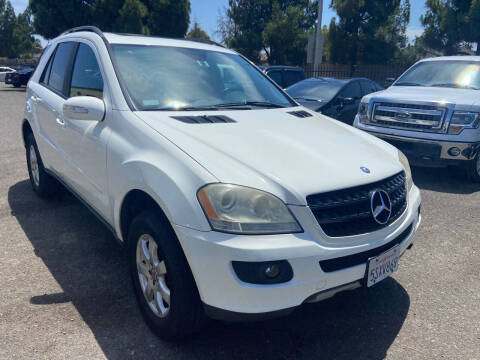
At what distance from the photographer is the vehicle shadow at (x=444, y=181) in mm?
6008

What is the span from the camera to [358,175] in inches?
96.3

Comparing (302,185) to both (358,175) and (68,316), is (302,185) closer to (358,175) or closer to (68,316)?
(358,175)

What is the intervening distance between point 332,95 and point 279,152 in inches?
255

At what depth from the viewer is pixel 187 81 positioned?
3332 millimetres

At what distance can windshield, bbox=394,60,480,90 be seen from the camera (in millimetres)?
6898

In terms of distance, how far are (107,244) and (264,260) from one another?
2300 mm

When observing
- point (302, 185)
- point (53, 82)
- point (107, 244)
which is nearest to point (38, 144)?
point (53, 82)

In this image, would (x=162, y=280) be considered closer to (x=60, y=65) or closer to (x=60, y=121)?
(x=60, y=121)

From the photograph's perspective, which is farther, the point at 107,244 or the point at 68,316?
the point at 107,244

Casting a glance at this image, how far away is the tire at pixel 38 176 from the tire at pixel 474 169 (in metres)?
5.43

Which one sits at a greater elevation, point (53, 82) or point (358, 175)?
point (53, 82)


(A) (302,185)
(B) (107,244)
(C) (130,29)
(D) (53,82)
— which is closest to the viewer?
(A) (302,185)

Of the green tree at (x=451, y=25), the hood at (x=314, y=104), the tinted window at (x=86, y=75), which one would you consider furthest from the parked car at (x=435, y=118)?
the green tree at (x=451, y=25)

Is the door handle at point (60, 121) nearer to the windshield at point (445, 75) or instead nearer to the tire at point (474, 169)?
the tire at point (474, 169)
